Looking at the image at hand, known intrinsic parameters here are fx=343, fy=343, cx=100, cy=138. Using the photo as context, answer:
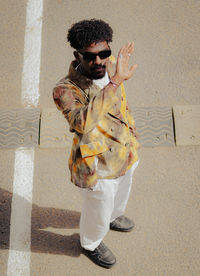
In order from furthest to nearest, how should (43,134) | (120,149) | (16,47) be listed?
(16,47)
(43,134)
(120,149)

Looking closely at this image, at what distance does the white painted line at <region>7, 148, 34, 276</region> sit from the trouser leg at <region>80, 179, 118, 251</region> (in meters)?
0.71

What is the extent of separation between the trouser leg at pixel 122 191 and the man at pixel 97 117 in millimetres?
15

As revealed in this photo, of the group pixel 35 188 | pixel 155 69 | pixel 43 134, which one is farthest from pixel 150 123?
pixel 35 188

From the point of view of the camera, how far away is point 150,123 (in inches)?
175

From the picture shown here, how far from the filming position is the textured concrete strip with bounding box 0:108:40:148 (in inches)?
173

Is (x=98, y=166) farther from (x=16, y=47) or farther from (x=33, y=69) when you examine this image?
(x=16, y=47)

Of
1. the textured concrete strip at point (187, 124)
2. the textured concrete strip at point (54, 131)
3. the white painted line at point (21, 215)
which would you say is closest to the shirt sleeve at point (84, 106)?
the white painted line at point (21, 215)

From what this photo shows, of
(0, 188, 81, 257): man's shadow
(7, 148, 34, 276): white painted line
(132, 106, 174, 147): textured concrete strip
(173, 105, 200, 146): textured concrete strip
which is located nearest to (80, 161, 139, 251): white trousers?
(0, 188, 81, 257): man's shadow

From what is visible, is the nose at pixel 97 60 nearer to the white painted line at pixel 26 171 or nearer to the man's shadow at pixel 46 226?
the man's shadow at pixel 46 226

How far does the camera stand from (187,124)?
14.4 ft

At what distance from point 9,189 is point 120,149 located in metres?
1.90

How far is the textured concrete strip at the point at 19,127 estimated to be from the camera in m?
4.39

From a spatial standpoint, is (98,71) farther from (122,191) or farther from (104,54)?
(122,191)

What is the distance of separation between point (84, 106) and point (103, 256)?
173cm
